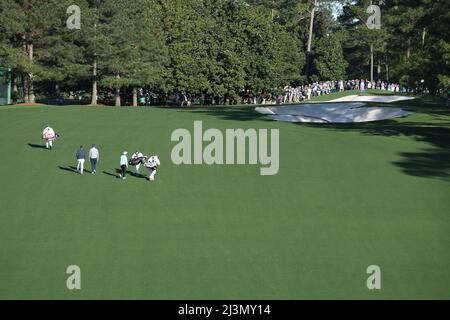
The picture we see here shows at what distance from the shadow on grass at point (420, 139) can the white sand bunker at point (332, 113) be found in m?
2.61

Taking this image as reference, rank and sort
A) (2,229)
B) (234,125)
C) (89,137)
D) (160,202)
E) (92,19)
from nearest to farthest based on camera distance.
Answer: (2,229) → (160,202) → (89,137) → (234,125) → (92,19)

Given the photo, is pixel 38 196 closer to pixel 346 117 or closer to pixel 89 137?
pixel 89 137

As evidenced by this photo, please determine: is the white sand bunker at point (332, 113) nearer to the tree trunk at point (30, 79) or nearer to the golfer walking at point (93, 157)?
the golfer walking at point (93, 157)

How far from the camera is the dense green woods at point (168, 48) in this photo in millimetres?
78688

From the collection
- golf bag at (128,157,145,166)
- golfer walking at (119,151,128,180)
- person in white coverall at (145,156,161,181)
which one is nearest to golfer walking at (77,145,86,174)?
golfer walking at (119,151,128,180)

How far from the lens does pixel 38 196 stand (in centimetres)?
3841

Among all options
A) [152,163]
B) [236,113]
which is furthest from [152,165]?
[236,113]

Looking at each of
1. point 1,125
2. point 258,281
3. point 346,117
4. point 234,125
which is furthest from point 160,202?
point 346,117

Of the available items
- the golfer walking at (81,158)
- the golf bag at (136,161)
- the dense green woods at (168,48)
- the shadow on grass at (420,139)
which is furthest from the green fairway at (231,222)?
the dense green woods at (168,48)

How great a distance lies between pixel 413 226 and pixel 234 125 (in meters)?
23.7

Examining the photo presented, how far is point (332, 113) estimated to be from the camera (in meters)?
66.1

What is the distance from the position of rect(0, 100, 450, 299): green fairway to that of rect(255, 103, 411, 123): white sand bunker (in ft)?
39.5

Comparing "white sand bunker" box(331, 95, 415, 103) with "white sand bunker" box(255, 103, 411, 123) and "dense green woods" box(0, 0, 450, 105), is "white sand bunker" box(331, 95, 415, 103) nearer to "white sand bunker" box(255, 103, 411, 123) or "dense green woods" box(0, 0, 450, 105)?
"dense green woods" box(0, 0, 450, 105)

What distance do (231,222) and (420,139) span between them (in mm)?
21312
